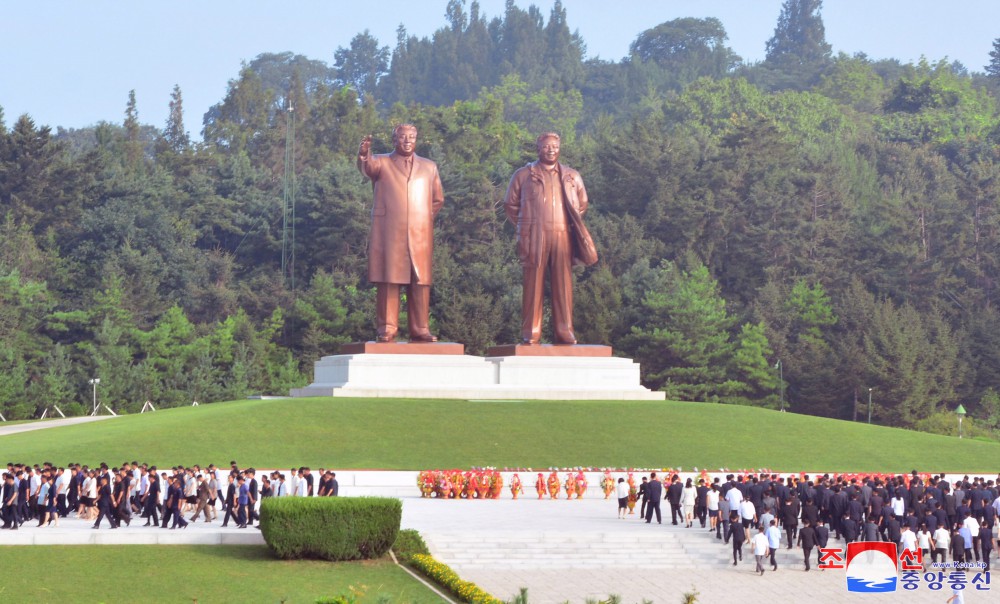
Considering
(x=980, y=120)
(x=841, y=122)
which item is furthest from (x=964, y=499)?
(x=841, y=122)

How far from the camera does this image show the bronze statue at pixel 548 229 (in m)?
36.8

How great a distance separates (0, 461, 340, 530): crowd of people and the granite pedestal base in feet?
40.9

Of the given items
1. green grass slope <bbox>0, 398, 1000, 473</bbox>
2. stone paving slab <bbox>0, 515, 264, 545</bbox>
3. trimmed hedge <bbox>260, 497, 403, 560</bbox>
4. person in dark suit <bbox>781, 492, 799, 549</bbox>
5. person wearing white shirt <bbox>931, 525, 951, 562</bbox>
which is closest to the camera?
trimmed hedge <bbox>260, 497, 403, 560</bbox>

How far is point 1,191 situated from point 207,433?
33.6 meters

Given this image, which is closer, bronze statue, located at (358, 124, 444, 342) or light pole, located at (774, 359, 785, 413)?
bronze statue, located at (358, 124, 444, 342)

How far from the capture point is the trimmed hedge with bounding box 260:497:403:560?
20062 millimetres

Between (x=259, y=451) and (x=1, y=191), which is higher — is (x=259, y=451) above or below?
below

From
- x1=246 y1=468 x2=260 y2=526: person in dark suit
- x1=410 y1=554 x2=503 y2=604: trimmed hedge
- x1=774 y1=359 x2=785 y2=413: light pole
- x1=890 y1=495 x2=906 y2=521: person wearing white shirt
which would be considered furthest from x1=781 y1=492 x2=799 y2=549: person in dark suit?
x1=774 y1=359 x2=785 y2=413: light pole

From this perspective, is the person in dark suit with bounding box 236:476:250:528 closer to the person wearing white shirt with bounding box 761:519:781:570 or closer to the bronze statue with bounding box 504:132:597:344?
the person wearing white shirt with bounding box 761:519:781:570

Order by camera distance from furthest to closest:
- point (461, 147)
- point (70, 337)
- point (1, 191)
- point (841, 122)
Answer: point (841, 122)
point (461, 147)
point (1, 191)
point (70, 337)

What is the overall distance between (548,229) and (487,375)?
160 inches

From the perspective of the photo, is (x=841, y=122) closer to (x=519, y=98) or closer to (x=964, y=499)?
(x=519, y=98)

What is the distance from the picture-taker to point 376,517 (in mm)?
20344

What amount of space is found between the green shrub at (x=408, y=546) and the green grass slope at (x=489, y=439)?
814cm
